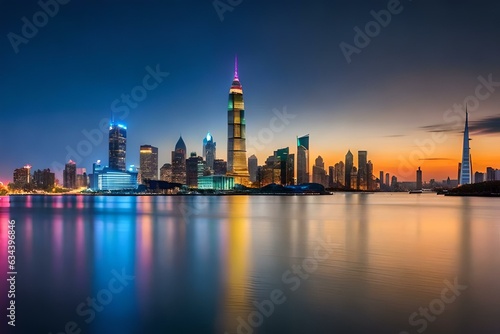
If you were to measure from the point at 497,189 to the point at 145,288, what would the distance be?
193464 mm

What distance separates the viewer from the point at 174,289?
17609 mm

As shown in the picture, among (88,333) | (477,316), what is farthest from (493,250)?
(88,333)
